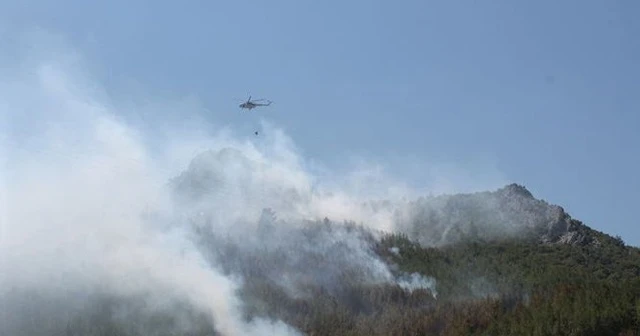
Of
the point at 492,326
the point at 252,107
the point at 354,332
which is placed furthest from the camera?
the point at 354,332

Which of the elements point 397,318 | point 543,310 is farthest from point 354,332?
point 543,310

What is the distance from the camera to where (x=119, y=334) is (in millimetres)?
189875

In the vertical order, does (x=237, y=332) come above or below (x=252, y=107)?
below

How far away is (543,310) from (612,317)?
1316 cm

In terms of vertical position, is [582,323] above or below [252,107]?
below

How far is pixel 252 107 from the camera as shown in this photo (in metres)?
155

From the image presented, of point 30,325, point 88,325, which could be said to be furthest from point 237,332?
point 30,325

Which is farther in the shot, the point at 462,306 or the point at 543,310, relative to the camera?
the point at 462,306

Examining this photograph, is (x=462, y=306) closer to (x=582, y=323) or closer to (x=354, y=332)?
(x=354, y=332)

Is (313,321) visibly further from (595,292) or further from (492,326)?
(595,292)

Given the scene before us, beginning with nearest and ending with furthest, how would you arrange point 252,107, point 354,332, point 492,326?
point 252,107, point 492,326, point 354,332

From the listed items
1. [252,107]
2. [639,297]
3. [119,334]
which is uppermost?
[252,107]

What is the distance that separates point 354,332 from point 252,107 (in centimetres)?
5880

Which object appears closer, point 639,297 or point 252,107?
point 252,107
